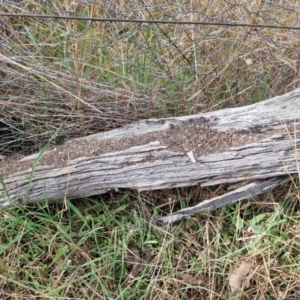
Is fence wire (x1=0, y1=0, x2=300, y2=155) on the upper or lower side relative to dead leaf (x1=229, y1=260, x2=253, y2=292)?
upper

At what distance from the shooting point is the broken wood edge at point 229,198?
1446 millimetres

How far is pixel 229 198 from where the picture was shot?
1.46m

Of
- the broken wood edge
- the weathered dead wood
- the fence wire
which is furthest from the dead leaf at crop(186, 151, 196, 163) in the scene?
the fence wire

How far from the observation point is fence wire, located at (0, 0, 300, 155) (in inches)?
62.6

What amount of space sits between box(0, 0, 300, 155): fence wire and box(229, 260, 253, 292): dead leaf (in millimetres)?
613

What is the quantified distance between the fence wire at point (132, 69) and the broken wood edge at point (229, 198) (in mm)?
387

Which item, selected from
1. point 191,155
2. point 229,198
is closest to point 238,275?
point 229,198

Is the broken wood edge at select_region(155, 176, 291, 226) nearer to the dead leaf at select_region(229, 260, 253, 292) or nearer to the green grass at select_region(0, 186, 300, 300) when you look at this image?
the green grass at select_region(0, 186, 300, 300)

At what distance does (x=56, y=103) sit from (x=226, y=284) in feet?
2.83

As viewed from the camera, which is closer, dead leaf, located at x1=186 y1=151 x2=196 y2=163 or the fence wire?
dead leaf, located at x1=186 y1=151 x2=196 y2=163

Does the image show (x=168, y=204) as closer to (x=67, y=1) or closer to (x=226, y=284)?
(x=226, y=284)

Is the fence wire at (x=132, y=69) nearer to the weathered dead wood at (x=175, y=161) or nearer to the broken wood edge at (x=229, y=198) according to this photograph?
the weathered dead wood at (x=175, y=161)

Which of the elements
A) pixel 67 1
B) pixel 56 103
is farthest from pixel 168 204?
pixel 67 1

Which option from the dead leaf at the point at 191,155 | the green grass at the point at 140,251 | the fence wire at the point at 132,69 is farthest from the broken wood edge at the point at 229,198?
the fence wire at the point at 132,69
